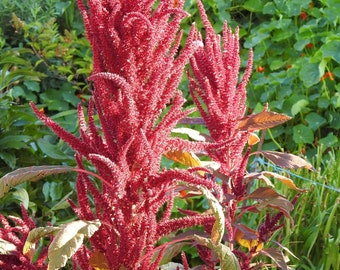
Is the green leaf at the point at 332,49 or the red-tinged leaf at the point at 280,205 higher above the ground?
the red-tinged leaf at the point at 280,205

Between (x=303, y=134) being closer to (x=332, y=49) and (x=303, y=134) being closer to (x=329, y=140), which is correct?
(x=329, y=140)

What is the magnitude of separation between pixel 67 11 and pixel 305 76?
189 centimetres

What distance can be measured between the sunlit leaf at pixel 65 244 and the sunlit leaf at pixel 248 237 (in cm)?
60

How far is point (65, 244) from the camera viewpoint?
51.6 inches

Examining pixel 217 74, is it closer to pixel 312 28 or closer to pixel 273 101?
pixel 273 101

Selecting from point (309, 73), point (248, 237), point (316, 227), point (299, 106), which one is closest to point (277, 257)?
point (248, 237)

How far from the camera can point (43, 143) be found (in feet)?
9.61

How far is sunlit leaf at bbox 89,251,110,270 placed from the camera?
1501 millimetres

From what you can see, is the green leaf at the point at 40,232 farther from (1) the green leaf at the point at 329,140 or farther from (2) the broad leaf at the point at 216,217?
(1) the green leaf at the point at 329,140

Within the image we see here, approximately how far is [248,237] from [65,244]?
0.65m

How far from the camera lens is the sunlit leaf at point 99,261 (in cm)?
150

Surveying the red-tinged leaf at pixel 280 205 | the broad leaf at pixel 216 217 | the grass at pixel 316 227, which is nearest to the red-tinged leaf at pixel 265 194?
the red-tinged leaf at pixel 280 205

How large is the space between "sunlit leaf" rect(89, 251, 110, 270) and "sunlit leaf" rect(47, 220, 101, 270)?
0.17 metres

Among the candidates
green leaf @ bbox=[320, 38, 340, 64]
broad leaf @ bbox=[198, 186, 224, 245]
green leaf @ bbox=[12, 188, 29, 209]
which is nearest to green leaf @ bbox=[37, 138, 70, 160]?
green leaf @ bbox=[12, 188, 29, 209]
